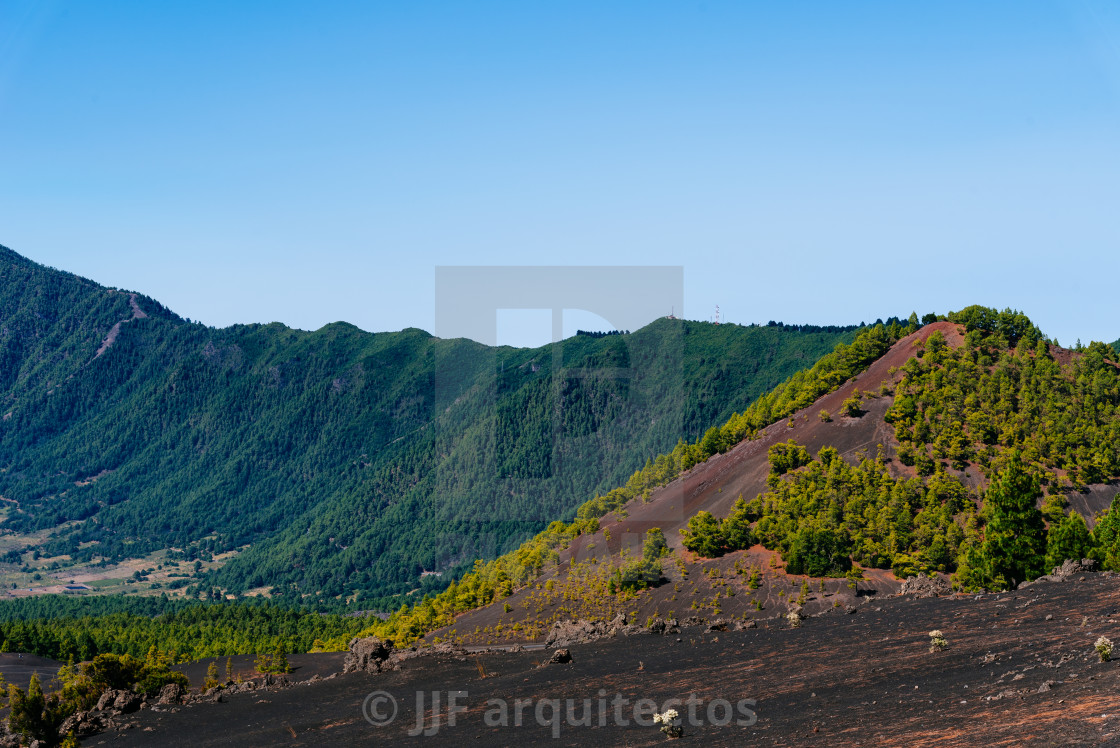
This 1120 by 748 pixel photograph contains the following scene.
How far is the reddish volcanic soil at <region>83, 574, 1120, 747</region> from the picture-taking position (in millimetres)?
23719

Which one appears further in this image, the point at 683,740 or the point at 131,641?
the point at 131,641

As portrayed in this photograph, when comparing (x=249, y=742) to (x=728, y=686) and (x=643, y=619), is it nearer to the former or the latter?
(x=728, y=686)

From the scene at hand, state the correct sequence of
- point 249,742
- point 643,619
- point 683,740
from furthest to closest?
point 643,619, point 249,742, point 683,740

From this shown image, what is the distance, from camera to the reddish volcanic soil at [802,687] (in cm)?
2372

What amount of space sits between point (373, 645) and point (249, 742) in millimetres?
14354

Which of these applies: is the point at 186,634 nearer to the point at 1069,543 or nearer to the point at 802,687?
the point at 1069,543

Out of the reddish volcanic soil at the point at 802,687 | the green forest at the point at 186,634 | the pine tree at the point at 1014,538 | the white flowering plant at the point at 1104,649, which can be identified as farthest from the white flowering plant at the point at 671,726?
the green forest at the point at 186,634

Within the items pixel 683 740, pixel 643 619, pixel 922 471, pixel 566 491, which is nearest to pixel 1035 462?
pixel 922 471

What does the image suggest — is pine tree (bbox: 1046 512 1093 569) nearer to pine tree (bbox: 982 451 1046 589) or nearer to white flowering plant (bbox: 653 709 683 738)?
pine tree (bbox: 982 451 1046 589)

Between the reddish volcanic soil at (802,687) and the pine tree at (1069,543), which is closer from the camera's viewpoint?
the reddish volcanic soil at (802,687)

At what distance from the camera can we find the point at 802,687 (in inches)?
1249

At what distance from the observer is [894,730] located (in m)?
23.8

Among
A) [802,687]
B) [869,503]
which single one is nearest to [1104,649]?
[802,687]

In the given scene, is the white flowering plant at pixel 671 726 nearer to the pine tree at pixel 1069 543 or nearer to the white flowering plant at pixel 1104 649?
the white flowering plant at pixel 1104 649
